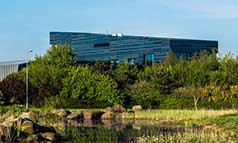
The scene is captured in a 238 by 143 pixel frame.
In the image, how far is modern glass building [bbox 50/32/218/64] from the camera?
108062 mm

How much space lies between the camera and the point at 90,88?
5628 cm

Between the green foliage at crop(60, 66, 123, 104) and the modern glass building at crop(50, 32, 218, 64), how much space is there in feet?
147

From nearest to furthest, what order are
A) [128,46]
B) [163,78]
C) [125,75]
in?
1. [163,78]
2. [125,75]
3. [128,46]

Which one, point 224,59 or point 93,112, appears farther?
point 224,59

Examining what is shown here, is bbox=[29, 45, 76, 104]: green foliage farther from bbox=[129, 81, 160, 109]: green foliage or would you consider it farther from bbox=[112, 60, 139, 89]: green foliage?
bbox=[129, 81, 160, 109]: green foliage

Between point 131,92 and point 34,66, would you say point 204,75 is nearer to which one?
point 131,92

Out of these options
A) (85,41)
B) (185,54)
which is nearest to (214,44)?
(185,54)

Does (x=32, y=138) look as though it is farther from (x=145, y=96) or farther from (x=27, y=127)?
(x=145, y=96)

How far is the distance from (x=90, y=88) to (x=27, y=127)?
106 ft

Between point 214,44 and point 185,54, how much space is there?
A: 28.7 feet

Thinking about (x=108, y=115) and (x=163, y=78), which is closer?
(x=108, y=115)

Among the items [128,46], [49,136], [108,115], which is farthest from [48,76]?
[128,46]

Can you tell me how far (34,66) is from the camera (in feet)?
200

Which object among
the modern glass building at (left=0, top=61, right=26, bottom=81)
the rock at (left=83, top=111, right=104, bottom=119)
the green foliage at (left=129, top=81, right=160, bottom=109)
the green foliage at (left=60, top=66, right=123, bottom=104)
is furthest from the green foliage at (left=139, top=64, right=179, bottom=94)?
the modern glass building at (left=0, top=61, right=26, bottom=81)
